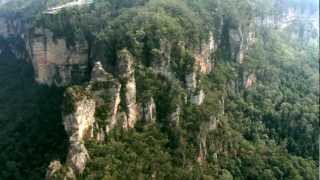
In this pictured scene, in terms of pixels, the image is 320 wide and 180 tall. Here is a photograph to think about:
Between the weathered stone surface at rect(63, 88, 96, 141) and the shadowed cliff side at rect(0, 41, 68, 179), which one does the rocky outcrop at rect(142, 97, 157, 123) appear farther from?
the weathered stone surface at rect(63, 88, 96, 141)

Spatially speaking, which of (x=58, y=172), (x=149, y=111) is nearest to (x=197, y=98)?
(x=149, y=111)

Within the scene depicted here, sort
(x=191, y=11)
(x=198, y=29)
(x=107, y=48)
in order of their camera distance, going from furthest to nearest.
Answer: (x=191, y=11) < (x=198, y=29) < (x=107, y=48)

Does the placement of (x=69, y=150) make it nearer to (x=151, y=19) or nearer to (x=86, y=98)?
(x=86, y=98)

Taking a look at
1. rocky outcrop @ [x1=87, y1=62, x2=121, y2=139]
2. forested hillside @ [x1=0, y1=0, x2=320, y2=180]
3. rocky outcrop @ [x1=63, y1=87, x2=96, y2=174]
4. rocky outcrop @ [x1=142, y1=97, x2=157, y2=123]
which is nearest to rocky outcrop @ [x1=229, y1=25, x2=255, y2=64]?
forested hillside @ [x1=0, y1=0, x2=320, y2=180]

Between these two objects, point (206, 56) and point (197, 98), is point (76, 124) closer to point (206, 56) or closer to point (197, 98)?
point (197, 98)

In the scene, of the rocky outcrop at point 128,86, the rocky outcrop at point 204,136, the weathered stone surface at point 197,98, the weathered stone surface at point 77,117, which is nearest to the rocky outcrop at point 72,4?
the weathered stone surface at point 197,98

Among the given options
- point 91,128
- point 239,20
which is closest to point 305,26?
point 239,20

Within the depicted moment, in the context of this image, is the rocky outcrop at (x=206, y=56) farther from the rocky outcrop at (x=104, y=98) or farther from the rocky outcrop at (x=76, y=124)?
the rocky outcrop at (x=76, y=124)
